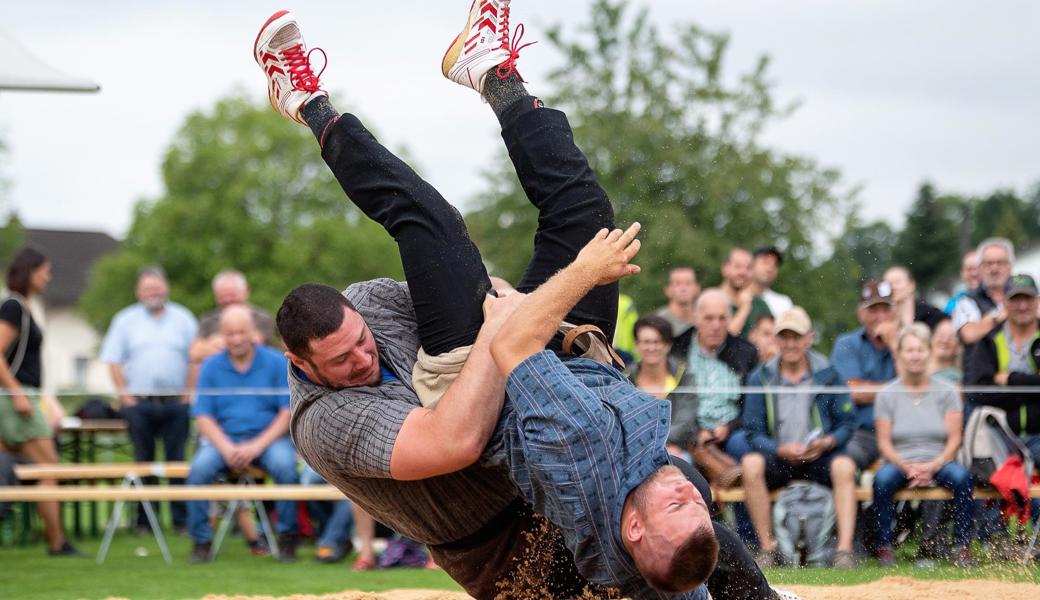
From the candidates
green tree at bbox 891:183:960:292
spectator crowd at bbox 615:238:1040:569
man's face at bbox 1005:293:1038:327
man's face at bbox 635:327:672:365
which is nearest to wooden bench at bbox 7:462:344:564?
man's face at bbox 635:327:672:365

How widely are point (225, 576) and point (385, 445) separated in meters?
3.78

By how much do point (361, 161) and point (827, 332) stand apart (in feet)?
16.0

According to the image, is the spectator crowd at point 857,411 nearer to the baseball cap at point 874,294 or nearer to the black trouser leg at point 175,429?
the baseball cap at point 874,294

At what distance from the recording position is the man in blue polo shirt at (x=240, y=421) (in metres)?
7.67

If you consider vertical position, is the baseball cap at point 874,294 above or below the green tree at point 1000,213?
below

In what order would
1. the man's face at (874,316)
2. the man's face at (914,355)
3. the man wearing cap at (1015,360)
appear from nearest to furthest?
the man's face at (914,355) → the man wearing cap at (1015,360) → the man's face at (874,316)

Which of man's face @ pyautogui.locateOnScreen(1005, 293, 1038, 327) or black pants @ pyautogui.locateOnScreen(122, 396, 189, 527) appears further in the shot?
black pants @ pyautogui.locateOnScreen(122, 396, 189, 527)

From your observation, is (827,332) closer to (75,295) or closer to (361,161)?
(361,161)

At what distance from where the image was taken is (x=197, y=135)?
38.2 meters

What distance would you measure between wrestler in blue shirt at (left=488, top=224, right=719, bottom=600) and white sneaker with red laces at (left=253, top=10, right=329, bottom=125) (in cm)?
144

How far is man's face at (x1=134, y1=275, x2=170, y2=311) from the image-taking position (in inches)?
348

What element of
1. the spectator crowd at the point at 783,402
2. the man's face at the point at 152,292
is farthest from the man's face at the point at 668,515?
the man's face at the point at 152,292

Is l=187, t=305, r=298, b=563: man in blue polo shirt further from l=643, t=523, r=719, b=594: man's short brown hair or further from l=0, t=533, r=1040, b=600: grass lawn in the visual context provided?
l=643, t=523, r=719, b=594: man's short brown hair

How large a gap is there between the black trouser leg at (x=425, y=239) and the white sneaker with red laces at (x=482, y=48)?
491 mm
